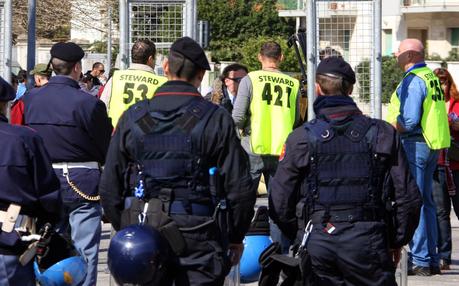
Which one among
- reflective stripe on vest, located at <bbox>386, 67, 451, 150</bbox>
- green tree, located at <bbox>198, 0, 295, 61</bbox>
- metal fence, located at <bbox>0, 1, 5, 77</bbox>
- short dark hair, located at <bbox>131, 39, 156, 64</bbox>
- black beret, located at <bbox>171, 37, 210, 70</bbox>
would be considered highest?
green tree, located at <bbox>198, 0, 295, 61</bbox>

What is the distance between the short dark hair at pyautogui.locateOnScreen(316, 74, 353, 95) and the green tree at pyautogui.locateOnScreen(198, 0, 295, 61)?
4633cm

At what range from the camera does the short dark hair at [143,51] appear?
1077 cm

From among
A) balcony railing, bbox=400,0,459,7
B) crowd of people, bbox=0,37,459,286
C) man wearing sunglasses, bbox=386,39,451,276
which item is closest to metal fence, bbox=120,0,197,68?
man wearing sunglasses, bbox=386,39,451,276

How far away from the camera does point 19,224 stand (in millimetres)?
6711

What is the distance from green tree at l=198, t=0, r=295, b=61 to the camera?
179 feet

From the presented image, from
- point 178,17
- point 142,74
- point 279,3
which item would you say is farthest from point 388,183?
point 279,3

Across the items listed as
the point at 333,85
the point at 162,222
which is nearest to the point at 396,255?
the point at 333,85

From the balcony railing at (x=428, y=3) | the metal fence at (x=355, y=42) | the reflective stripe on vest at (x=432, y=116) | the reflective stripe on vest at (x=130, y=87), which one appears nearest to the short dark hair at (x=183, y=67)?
the reflective stripe on vest at (x=130, y=87)

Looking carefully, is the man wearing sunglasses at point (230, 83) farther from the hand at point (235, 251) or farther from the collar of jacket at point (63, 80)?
the hand at point (235, 251)

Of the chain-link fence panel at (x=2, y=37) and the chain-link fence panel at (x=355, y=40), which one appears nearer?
the chain-link fence panel at (x=355, y=40)

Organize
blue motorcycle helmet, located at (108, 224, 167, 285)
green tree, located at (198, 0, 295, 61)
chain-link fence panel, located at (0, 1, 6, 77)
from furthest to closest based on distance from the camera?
green tree, located at (198, 0, 295, 61) → chain-link fence panel, located at (0, 1, 6, 77) → blue motorcycle helmet, located at (108, 224, 167, 285)

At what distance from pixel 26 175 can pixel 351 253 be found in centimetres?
189

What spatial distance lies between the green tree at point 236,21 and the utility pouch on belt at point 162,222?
47.1 m

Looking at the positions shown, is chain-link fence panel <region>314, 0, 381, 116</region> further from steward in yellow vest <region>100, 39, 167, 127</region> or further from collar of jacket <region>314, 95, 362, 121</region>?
collar of jacket <region>314, 95, 362, 121</region>
